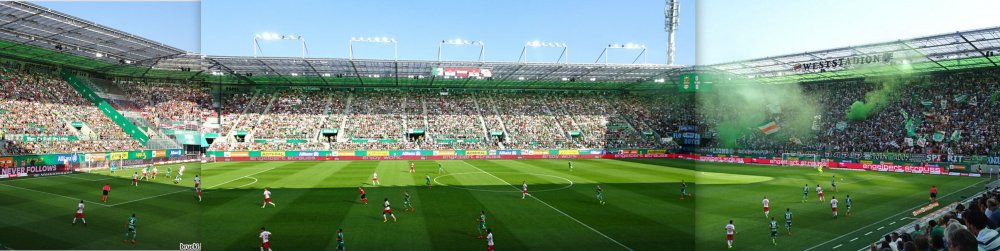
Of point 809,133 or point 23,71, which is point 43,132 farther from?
point 809,133

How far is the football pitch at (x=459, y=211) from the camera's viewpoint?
1748 centimetres

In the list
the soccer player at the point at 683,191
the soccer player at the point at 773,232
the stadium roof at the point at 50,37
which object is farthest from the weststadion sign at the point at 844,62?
the stadium roof at the point at 50,37

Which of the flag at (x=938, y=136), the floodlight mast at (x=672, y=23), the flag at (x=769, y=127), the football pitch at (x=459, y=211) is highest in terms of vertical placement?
the floodlight mast at (x=672, y=23)

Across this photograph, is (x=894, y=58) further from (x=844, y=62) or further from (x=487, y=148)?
(x=487, y=148)

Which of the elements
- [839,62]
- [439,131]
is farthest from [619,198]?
[439,131]

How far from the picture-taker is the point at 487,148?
62.3 m

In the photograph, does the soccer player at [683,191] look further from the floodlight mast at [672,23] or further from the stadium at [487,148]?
the floodlight mast at [672,23]

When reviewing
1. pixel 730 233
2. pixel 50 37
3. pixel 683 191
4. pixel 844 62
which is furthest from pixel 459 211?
pixel 844 62

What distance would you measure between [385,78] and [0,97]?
35.8 meters

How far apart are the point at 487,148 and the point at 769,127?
107 feet

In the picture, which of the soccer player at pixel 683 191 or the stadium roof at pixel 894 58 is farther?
the stadium roof at pixel 894 58

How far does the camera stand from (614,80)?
6675 cm

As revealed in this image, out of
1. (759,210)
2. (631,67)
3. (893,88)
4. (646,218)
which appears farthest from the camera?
(631,67)

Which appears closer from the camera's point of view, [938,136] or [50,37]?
[50,37]
